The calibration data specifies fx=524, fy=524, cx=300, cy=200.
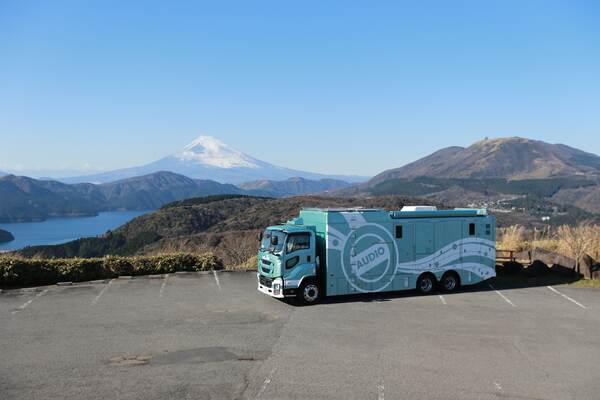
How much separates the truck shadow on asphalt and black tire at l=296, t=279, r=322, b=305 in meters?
0.44

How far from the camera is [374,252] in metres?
17.7

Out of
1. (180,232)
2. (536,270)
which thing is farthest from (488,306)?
(180,232)

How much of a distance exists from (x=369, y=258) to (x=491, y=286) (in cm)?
584

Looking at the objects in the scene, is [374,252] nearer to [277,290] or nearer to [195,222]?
[277,290]

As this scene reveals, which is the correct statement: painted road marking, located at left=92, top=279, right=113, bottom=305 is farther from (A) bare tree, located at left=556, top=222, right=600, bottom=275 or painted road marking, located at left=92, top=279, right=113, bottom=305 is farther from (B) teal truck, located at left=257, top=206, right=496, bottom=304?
(A) bare tree, located at left=556, top=222, right=600, bottom=275

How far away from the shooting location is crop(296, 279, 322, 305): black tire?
54.6 feet

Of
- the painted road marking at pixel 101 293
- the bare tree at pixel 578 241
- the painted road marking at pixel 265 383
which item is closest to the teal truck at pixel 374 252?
the bare tree at pixel 578 241

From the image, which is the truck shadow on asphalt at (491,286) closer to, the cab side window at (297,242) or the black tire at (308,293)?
the black tire at (308,293)

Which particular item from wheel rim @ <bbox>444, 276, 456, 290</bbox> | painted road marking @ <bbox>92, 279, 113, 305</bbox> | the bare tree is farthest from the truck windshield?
the bare tree

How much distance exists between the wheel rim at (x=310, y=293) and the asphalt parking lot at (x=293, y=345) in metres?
0.33

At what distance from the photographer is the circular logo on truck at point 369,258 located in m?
17.3

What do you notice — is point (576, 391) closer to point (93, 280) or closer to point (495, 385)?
point (495, 385)

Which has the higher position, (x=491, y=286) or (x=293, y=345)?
(x=293, y=345)

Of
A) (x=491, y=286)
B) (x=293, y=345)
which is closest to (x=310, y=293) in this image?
(x=293, y=345)
